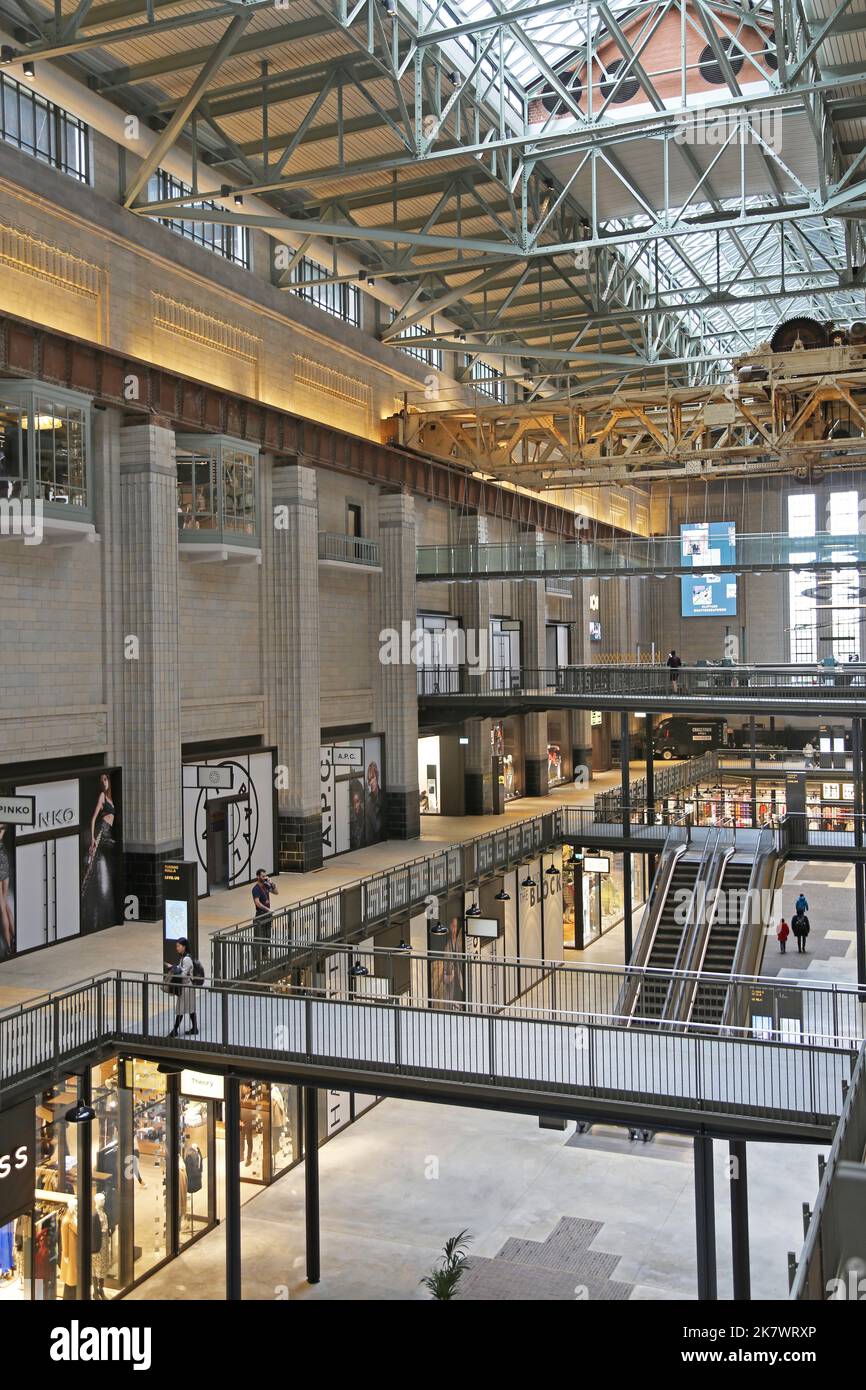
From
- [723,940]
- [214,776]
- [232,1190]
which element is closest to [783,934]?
[723,940]

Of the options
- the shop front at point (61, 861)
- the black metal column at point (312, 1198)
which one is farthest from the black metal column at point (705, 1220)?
the shop front at point (61, 861)

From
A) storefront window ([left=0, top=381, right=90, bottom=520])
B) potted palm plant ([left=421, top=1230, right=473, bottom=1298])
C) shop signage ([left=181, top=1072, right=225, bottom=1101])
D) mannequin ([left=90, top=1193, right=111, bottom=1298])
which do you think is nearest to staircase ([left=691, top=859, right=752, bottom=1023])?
potted palm plant ([left=421, top=1230, right=473, bottom=1298])

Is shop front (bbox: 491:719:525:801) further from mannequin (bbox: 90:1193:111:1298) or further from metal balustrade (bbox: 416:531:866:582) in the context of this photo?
mannequin (bbox: 90:1193:111:1298)

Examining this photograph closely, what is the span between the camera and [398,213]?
27719 millimetres

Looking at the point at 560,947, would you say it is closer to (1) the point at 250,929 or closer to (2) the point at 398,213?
(1) the point at 250,929

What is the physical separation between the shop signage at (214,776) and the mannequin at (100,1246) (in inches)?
374

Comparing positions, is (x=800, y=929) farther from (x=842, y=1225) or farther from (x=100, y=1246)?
(x=842, y=1225)

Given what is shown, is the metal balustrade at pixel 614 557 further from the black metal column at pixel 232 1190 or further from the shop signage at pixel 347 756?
the black metal column at pixel 232 1190

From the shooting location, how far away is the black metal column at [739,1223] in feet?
43.9

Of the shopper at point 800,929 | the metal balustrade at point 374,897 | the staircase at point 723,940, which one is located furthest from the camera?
the shopper at point 800,929

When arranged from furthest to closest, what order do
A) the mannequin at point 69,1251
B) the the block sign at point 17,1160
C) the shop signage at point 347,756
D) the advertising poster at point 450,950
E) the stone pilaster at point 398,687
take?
the stone pilaster at point 398,687 → the shop signage at point 347,756 → the advertising poster at point 450,950 → the mannequin at point 69,1251 → the the block sign at point 17,1160

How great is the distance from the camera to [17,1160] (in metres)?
13.1

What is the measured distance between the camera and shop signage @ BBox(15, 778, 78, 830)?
63.4 ft

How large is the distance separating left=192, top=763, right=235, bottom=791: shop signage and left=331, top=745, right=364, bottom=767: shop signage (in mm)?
3904
